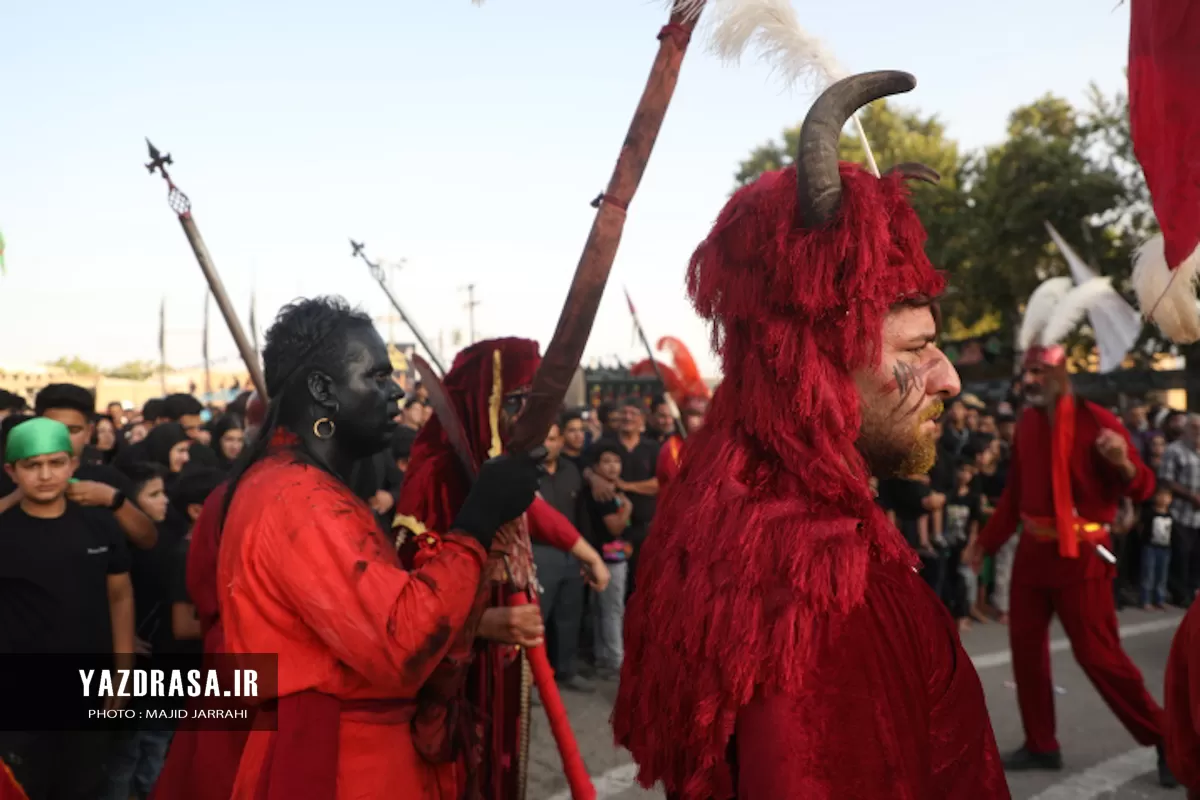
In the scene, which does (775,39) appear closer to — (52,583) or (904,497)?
(52,583)

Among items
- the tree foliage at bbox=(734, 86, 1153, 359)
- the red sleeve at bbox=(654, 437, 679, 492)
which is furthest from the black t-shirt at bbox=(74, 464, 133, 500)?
the tree foliage at bbox=(734, 86, 1153, 359)

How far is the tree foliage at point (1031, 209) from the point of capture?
2078 cm

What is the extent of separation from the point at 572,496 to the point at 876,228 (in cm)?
618

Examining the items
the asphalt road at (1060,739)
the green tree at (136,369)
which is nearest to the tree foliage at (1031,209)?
the asphalt road at (1060,739)

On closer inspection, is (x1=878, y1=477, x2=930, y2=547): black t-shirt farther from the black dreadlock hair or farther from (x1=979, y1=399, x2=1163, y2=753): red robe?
the black dreadlock hair

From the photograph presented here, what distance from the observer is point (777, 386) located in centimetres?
164

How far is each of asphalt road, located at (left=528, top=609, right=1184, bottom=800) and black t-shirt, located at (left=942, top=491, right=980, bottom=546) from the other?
1.24m

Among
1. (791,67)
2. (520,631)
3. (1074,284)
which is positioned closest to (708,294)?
(791,67)

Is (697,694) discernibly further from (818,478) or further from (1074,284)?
(1074,284)

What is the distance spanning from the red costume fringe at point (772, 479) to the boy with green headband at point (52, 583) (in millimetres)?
2874

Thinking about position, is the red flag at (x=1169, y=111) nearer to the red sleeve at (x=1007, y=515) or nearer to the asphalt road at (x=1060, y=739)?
the asphalt road at (x=1060, y=739)

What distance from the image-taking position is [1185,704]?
252 cm

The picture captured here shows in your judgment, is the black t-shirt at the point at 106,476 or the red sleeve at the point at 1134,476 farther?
the red sleeve at the point at 1134,476

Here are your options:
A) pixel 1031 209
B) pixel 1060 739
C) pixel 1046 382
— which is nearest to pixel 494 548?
pixel 1046 382
